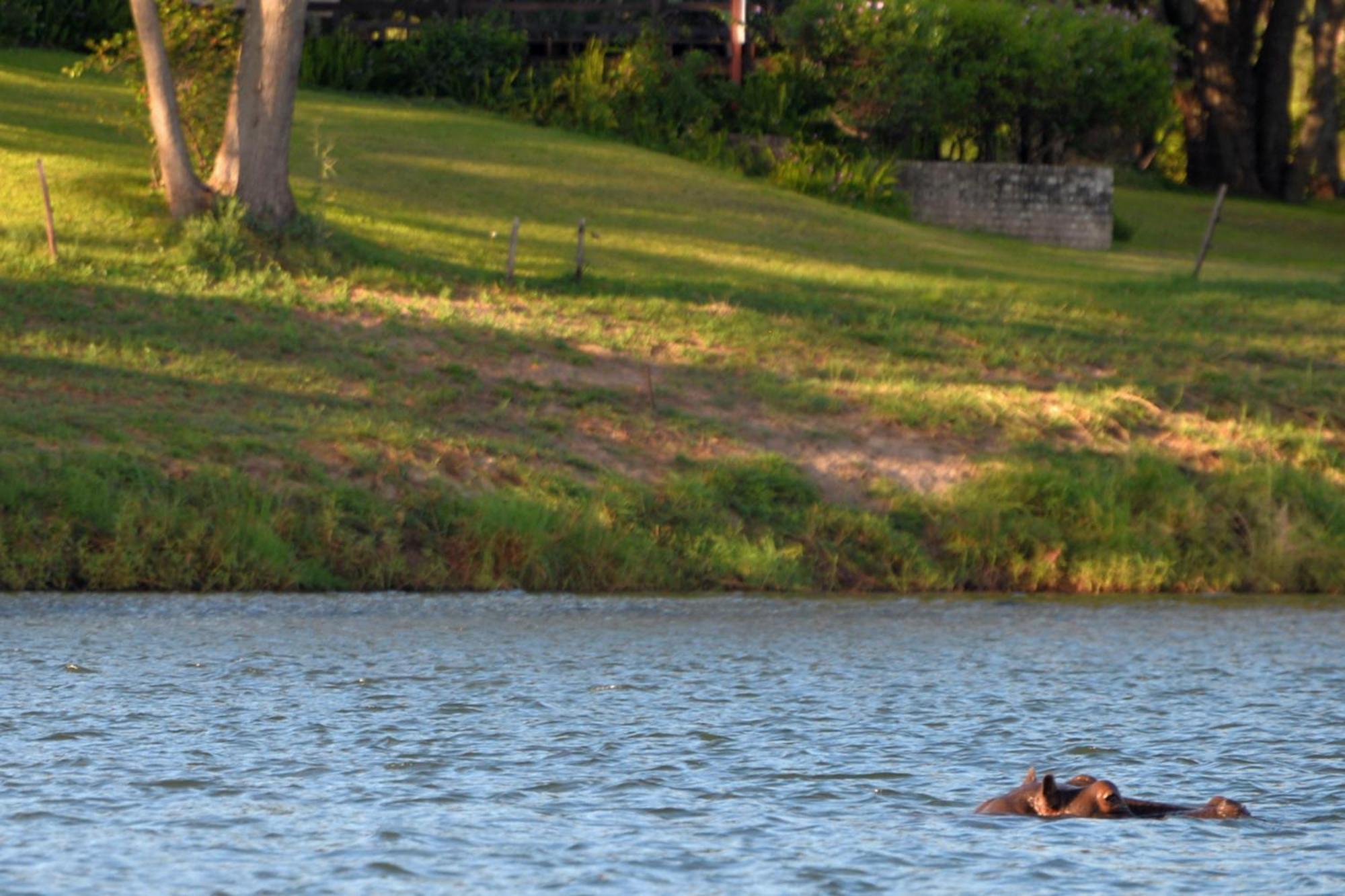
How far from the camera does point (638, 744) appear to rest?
1103 cm

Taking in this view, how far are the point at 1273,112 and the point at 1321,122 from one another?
1229mm

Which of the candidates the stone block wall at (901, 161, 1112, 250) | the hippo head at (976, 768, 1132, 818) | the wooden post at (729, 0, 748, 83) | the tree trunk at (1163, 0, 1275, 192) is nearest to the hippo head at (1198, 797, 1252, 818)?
the hippo head at (976, 768, 1132, 818)

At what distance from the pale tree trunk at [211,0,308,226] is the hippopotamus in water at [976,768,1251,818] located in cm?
1629

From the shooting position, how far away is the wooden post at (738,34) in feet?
113

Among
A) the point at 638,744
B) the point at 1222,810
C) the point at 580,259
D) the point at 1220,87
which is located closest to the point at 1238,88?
the point at 1220,87

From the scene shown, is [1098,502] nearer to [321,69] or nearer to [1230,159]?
[321,69]

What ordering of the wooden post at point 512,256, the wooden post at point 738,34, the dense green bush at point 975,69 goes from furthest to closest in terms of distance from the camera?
the wooden post at point 738,34 < the dense green bush at point 975,69 < the wooden post at point 512,256

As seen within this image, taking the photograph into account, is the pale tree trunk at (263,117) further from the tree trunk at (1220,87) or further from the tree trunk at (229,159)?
the tree trunk at (1220,87)

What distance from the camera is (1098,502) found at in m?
19.1

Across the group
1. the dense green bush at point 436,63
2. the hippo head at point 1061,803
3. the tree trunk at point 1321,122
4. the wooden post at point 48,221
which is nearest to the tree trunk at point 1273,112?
the tree trunk at point 1321,122

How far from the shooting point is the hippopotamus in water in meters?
9.31

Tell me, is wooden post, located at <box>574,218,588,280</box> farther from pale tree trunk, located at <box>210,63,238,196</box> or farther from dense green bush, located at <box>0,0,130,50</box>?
dense green bush, located at <box>0,0,130,50</box>

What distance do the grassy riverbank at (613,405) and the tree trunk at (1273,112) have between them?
19.2m

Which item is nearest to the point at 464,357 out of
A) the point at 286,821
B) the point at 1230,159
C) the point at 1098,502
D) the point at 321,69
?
the point at 1098,502
